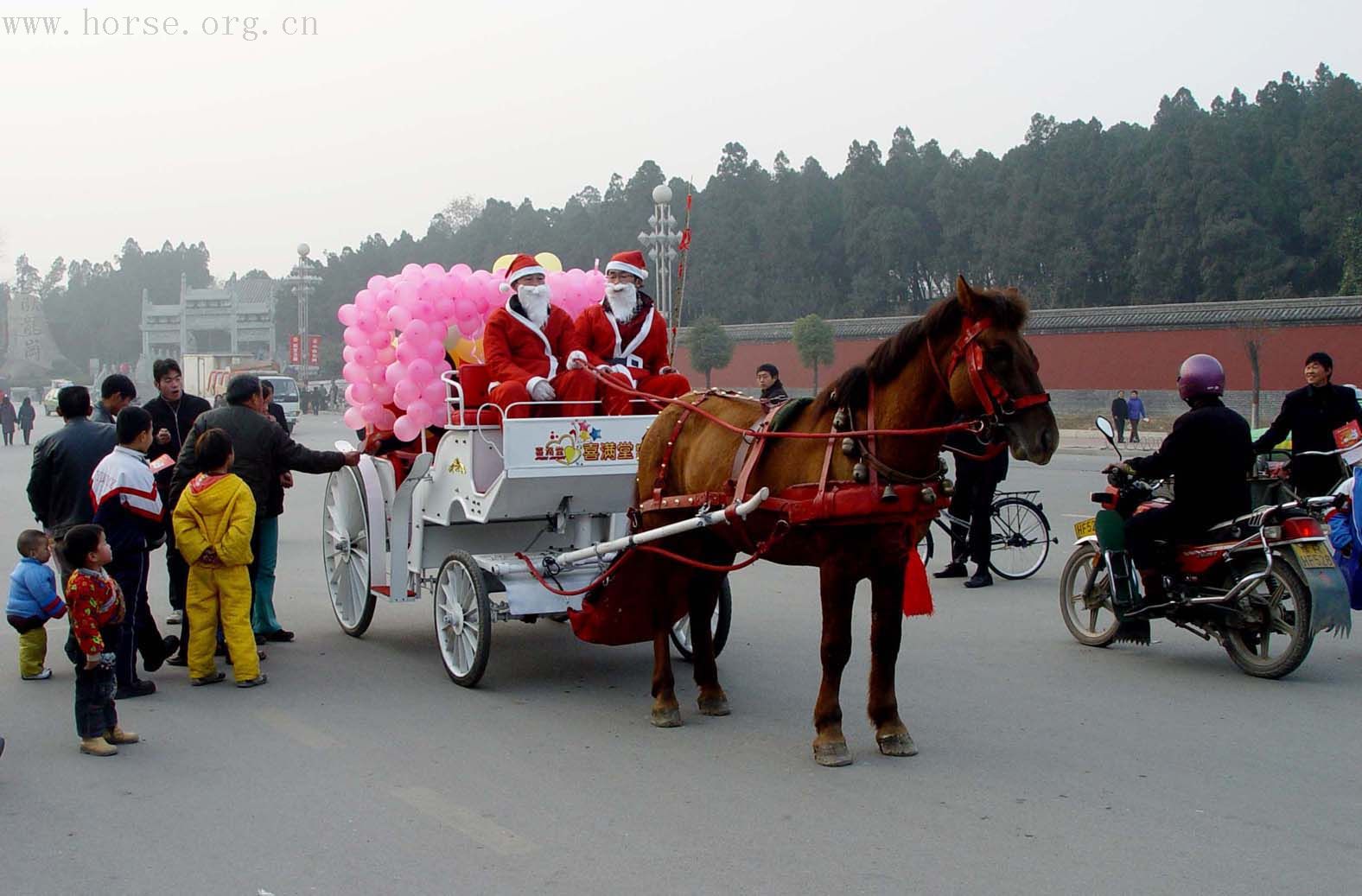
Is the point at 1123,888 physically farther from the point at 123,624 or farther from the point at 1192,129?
the point at 1192,129

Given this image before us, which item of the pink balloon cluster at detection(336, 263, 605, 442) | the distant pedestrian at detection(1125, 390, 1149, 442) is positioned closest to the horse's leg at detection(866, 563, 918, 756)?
the pink balloon cluster at detection(336, 263, 605, 442)

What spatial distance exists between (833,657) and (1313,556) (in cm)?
304

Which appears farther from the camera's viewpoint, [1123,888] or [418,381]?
[418,381]

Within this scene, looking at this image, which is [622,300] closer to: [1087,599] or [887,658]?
[887,658]

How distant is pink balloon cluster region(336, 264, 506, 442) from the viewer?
324 inches

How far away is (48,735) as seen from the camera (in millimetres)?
6363

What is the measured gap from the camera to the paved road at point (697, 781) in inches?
176

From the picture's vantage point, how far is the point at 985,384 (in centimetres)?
532

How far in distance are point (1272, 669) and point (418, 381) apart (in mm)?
5211

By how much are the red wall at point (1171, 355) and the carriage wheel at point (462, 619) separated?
29.2 meters

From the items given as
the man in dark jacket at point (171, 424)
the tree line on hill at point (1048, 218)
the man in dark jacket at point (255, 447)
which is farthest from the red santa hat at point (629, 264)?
the tree line on hill at point (1048, 218)

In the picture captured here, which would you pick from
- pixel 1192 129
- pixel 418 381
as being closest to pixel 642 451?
pixel 418 381

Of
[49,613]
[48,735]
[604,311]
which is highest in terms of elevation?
[604,311]

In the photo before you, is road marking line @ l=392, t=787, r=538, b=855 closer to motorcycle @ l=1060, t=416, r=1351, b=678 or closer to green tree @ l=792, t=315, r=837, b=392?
motorcycle @ l=1060, t=416, r=1351, b=678
